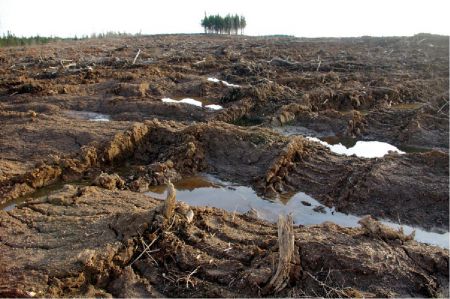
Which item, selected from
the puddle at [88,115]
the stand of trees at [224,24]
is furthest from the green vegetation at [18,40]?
the puddle at [88,115]

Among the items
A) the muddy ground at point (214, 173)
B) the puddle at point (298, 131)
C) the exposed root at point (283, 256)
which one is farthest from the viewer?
the puddle at point (298, 131)

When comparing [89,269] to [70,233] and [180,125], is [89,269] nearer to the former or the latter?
[70,233]

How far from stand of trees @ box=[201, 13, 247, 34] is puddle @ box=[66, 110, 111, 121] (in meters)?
47.1

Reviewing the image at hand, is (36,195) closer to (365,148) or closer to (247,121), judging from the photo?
(247,121)

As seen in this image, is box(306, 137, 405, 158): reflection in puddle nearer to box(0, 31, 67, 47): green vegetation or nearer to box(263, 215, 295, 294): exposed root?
box(263, 215, 295, 294): exposed root

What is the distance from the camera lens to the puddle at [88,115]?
12.0m

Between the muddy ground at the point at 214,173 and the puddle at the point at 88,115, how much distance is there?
127 millimetres

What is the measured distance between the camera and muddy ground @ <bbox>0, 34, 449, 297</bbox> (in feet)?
14.8

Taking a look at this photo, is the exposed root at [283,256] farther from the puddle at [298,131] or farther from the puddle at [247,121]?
the puddle at [247,121]

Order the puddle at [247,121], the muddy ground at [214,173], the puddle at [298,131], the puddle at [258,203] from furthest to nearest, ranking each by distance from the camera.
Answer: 1. the puddle at [247,121]
2. the puddle at [298,131]
3. the puddle at [258,203]
4. the muddy ground at [214,173]

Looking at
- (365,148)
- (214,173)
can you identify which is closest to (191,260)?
(214,173)

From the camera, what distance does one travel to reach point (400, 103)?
1385 centimetres

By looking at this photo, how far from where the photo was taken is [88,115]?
485 inches

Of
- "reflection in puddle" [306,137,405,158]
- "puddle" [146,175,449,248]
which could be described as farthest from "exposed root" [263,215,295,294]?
"reflection in puddle" [306,137,405,158]
